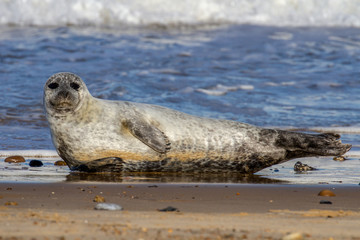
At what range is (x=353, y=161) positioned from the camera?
7.00 m

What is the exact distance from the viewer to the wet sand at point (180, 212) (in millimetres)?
2781

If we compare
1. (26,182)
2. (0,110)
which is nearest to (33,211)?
(26,182)

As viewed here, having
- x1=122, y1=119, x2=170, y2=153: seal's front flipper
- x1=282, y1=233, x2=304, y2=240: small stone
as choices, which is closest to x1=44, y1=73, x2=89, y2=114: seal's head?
x1=122, y1=119, x2=170, y2=153: seal's front flipper

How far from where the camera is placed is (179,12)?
19734 millimetres

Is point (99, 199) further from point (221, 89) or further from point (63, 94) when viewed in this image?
point (221, 89)

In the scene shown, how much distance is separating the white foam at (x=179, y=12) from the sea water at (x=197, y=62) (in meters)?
0.03

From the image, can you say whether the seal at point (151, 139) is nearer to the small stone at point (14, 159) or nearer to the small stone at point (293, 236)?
the small stone at point (14, 159)

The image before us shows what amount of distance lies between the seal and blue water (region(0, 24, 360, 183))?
367mm

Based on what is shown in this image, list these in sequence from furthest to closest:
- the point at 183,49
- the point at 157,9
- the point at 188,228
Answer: the point at 157,9
the point at 183,49
the point at 188,228

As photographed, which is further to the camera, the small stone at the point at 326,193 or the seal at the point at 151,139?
the seal at the point at 151,139

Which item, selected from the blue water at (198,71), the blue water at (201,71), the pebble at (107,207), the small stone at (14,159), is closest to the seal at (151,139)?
the blue water at (201,71)

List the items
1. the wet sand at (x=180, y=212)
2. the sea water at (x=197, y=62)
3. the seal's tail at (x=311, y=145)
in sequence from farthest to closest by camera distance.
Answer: the sea water at (x=197, y=62)
the seal's tail at (x=311, y=145)
the wet sand at (x=180, y=212)

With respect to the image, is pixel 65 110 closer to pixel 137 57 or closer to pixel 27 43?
pixel 137 57

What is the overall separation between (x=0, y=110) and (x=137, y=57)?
5213mm
